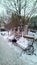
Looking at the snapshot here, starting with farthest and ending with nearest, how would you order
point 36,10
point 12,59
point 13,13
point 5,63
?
point 13,13 → point 36,10 → point 12,59 → point 5,63

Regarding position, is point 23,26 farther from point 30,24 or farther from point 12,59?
point 12,59

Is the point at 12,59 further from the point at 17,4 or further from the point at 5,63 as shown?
the point at 17,4

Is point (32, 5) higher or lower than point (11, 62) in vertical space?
higher

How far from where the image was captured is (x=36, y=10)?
8.16m

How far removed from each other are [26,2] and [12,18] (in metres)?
1.57

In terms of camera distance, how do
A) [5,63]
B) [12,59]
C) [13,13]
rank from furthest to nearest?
[13,13] < [12,59] < [5,63]

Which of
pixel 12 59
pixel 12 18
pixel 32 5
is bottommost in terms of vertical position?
pixel 12 59

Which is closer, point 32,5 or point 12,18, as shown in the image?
point 32,5

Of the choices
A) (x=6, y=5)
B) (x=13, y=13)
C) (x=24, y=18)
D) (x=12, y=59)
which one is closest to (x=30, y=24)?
(x=24, y=18)

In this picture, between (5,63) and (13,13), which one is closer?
(5,63)

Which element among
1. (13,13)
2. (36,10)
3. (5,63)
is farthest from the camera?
(13,13)

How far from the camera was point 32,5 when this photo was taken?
26.8 feet

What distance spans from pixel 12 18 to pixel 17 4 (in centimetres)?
107

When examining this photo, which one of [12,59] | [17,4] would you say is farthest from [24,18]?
[12,59]
